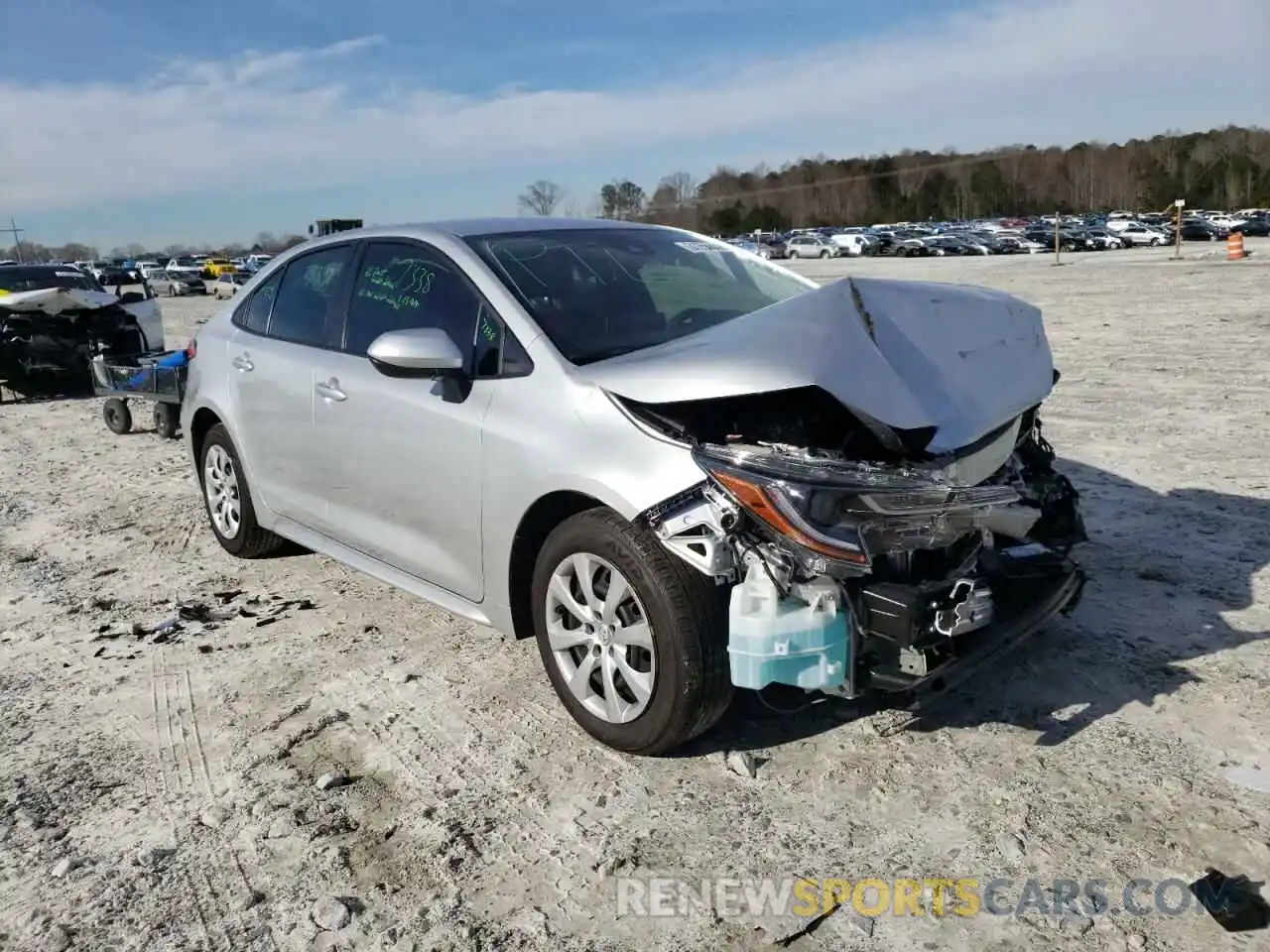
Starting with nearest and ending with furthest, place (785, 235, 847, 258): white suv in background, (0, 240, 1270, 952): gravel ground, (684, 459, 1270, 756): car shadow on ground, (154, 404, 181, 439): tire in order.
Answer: (0, 240, 1270, 952): gravel ground < (684, 459, 1270, 756): car shadow on ground < (154, 404, 181, 439): tire < (785, 235, 847, 258): white suv in background

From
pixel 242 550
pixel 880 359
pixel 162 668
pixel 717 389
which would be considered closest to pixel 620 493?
pixel 717 389

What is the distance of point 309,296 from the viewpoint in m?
4.92

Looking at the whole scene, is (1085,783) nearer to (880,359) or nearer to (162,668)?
(880,359)

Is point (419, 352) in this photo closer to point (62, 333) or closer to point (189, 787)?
point (189, 787)

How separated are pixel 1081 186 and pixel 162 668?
132 metres

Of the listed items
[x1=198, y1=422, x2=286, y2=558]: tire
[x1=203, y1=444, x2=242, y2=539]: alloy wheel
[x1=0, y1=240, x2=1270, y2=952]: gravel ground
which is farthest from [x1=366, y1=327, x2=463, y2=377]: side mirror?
[x1=203, y1=444, x2=242, y2=539]: alloy wheel

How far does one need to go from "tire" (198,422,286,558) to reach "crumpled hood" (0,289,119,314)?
7.62 metres

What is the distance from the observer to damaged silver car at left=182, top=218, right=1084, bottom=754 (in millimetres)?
2990

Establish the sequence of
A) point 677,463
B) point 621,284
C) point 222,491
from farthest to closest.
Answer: point 222,491, point 621,284, point 677,463

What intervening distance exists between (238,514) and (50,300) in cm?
812

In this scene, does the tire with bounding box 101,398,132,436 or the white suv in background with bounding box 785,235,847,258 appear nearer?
the tire with bounding box 101,398,132,436

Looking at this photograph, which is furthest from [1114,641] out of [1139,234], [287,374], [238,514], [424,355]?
[1139,234]

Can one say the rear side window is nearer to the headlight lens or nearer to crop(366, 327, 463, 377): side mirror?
crop(366, 327, 463, 377): side mirror

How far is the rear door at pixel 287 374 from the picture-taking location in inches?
184
